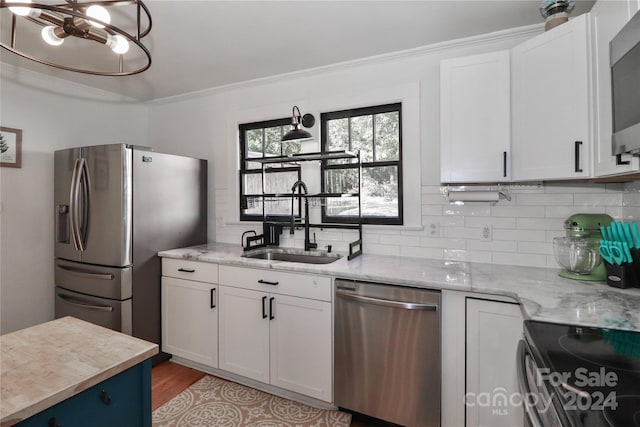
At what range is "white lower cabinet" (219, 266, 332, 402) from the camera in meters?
2.02

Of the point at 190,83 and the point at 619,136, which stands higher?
the point at 190,83

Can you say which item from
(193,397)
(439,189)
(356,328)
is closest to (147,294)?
(193,397)

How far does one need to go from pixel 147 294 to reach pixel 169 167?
1127mm

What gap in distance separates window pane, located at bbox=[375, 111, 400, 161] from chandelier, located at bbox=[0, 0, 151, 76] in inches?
67.7

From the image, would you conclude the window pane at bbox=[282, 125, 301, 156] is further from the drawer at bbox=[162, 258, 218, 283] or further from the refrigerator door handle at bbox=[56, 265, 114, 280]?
the refrigerator door handle at bbox=[56, 265, 114, 280]

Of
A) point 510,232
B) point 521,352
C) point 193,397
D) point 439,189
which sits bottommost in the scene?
point 193,397

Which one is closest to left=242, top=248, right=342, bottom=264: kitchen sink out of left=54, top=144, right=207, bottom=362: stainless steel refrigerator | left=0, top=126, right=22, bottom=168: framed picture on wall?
left=54, top=144, right=207, bottom=362: stainless steel refrigerator

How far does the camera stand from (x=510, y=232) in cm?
213

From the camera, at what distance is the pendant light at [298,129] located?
7.59 feet

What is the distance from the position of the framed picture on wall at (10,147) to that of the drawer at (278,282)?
215 centimetres

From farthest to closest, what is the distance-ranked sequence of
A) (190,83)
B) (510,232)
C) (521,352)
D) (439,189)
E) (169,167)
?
1. (190,83)
2. (169,167)
3. (439,189)
4. (510,232)
5. (521,352)

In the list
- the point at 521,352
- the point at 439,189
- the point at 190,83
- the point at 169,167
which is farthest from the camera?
the point at 190,83

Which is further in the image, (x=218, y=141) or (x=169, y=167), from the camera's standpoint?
(x=218, y=141)

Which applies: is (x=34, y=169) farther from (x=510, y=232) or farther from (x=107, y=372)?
(x=510, y=232)
